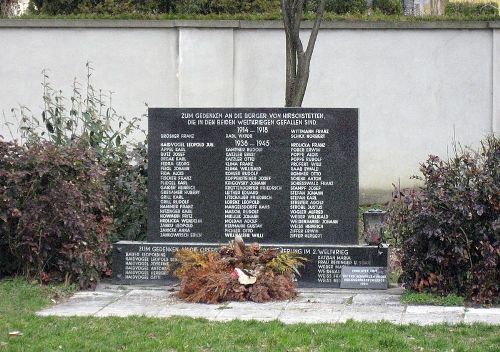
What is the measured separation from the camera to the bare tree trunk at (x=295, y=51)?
573 inches

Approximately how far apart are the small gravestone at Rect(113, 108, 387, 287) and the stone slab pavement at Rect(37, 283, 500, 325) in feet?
1.71

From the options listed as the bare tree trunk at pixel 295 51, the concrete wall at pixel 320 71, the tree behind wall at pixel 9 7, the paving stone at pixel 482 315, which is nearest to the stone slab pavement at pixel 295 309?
the paving stone at pixel 482 315

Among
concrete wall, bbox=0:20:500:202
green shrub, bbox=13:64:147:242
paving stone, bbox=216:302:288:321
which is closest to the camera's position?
paving stone, bbox=216:302:288:321

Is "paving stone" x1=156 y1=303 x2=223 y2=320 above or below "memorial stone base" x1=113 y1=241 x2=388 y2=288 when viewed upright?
below

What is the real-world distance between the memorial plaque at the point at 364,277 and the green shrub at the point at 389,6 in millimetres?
11873

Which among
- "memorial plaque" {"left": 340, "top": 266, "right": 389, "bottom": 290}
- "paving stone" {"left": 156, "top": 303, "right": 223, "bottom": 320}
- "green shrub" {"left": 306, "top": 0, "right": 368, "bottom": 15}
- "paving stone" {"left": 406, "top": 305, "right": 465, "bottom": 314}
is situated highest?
"green shrub" {"left": 306, "top": 0, "right": 368, "bottom": 15}

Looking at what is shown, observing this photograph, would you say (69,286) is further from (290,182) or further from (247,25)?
(247,25)

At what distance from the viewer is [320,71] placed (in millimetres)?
16359

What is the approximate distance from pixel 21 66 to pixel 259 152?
269 inches

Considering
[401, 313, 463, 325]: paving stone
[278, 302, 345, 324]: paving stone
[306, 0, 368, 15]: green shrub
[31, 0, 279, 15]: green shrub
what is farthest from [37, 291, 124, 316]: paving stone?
[306, 0, 368, 15]: green shrub

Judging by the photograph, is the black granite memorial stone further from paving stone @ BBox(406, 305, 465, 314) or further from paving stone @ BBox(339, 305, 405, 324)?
paving stone @ BBox(406, 305, 465, 314)

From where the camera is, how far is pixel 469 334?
27.1 ft

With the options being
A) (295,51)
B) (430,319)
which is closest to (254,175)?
(430,319)

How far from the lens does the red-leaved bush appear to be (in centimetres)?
1059
